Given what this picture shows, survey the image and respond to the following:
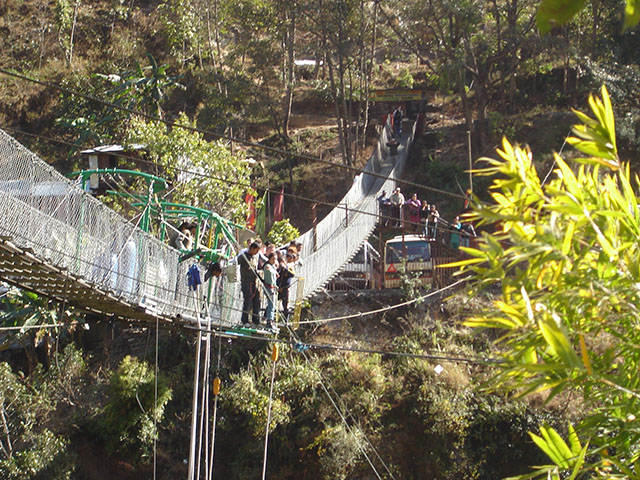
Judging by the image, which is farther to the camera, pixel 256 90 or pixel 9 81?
pixel 9 81

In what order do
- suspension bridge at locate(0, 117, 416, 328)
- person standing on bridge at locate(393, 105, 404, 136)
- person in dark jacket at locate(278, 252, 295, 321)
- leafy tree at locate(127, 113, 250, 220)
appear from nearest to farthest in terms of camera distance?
suspension bridge at locate(0, 117, 416, 328), person in dark jacket at locate(278, 252, 295, 321), leafy tree at locate(127, 113, 250, 220), person standing on bridge at locate(393, 105, 404, 136)

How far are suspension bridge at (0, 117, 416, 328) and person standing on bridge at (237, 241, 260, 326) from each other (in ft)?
0.53

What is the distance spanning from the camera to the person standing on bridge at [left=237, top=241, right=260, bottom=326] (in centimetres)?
1009

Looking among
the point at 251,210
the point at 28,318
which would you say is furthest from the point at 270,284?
the point at 251,210

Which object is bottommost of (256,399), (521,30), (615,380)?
(256,399)

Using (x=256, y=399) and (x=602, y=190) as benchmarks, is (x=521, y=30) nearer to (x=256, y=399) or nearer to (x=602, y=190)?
(x=256, y=399)

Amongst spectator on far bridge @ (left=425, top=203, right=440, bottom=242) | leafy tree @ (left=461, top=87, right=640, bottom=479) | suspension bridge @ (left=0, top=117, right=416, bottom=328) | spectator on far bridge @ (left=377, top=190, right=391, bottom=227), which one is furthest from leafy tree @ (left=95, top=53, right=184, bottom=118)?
leafy tree @ (left=461, top=87, right=640, bottom=479)

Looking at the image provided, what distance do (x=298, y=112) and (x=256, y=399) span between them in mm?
17515

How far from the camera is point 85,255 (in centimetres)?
848

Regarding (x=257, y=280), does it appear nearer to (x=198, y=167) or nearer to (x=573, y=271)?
(x=573, y=271)

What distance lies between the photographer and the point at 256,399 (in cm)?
1466

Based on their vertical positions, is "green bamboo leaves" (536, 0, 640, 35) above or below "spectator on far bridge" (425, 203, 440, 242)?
above

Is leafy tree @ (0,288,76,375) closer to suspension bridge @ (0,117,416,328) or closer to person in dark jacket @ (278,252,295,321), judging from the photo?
suspension bridge @ (0,117,416,328)

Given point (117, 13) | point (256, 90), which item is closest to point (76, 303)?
point (256, 90)
